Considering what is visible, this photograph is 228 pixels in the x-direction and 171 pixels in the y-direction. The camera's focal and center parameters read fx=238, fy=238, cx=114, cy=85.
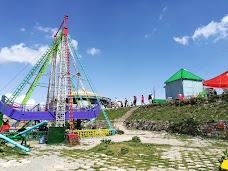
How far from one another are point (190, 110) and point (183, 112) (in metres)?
0.78

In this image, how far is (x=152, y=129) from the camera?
26812mm

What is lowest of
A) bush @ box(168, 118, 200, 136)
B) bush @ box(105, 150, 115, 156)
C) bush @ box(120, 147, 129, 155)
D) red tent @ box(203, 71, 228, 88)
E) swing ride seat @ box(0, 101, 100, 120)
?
bush @ box(105, 150, 115, 156)

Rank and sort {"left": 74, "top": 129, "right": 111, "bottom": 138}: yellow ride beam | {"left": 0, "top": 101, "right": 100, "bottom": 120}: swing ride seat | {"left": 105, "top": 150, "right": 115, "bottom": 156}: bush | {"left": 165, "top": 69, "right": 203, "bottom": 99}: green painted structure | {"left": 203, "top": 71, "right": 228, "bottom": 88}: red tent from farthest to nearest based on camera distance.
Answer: {"left": 165, "top": 69, "right": 203, "bottom": 99}: green painted structure < {"left": 203, "top": 71, "right": 228, "bottom": 88}: red tent < {"left": 74, "top": 129, "right": 111, "bottom": 138}: yellow ride beam < {"left": 0, "top": 101, "right": 100, "bottom": 120}: swing ride seat < {"left": 105, "top": 150, "right": 115, "bottom": 156}: bush

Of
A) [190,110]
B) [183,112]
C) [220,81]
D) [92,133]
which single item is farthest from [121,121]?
[220,81]

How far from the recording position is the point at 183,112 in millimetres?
26156

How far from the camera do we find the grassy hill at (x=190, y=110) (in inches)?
855

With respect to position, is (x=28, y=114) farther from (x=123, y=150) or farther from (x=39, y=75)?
(x=123, y=150)

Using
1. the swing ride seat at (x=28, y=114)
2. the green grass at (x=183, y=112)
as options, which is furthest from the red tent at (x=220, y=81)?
the swing ride seat at (x=28, y=114)

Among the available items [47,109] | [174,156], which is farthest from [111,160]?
[47,109]

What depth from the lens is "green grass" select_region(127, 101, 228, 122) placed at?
2155 centimetres

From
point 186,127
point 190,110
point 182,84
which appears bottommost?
point 186,127

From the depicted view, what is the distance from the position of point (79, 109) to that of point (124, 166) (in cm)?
1721

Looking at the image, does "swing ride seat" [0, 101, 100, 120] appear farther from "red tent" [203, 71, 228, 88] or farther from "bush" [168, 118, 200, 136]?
"red tent" [203, 71, 228, 88]

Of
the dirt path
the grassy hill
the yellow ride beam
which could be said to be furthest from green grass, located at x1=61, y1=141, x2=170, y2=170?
the dirt path
